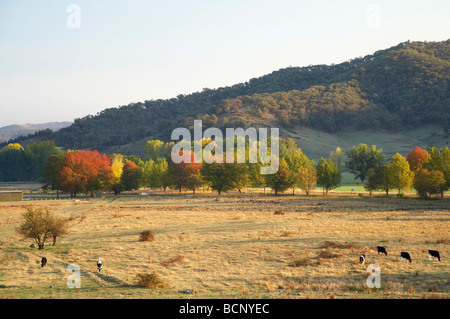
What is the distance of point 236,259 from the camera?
30609 millimetres

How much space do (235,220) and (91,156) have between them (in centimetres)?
6680

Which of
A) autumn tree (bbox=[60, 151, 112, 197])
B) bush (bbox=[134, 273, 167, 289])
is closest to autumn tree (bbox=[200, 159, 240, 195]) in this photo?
autumn tree (bbox=[60, 151, 112, 197])

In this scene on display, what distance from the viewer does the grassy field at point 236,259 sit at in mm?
21812

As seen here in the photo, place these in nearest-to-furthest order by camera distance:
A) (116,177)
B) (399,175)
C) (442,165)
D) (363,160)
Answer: (442,165), (399,175), (116,177), (363,160)

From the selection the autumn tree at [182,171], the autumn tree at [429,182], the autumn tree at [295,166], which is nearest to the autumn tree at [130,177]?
the autumn tree at [182,171]

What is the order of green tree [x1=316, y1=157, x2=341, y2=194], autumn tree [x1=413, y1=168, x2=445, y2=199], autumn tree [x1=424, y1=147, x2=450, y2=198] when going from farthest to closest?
green tree [x1=316, y1=157, x2=341, y2=194] → autumn tree [x1=424, y1=147, x2=450, y2=198] → autumn tree [x1=413, y1=168, x2=445, y2=199]

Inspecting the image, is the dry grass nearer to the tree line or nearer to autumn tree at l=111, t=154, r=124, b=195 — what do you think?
the tree line

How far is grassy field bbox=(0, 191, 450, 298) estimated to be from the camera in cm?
2181

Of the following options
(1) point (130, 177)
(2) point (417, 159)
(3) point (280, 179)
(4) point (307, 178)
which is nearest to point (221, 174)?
(3) point (280, 179)

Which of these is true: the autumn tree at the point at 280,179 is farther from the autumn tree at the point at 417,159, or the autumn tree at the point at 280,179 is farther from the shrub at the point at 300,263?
the shrub at the point at 300,263

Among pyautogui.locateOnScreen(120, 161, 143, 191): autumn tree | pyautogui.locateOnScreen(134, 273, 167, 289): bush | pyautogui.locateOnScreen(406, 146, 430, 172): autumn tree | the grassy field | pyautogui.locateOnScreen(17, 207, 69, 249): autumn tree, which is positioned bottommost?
the grassy field

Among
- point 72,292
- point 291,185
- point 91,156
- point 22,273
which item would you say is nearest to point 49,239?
point 22,273

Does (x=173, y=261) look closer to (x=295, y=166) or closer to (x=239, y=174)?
(x=239, y=174)
